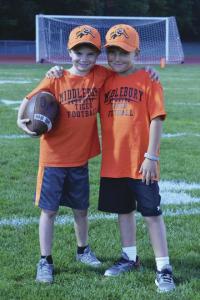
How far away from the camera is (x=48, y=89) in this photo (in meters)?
3.79

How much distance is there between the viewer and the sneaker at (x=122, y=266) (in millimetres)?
3814

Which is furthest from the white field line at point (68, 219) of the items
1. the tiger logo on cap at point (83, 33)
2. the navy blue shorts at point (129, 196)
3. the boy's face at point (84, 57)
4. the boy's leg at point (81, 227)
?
the tiger logo on cap at point (83, 33)

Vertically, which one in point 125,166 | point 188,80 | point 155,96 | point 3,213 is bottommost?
point 188,80

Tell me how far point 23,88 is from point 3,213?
36.8 feet

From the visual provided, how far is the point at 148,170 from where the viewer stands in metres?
3.58

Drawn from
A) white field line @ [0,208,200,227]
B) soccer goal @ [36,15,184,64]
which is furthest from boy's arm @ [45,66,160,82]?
soccer goal @ [36,15,184,64]

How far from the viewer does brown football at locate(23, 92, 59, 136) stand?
3.68 metres

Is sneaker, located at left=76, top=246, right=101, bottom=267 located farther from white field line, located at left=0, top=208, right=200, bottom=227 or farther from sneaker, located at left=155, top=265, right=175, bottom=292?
white field line, located at left=0, top=208, right=200, bottom=227

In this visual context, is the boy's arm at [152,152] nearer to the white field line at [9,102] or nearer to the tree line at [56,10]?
the white field line at [9,102]

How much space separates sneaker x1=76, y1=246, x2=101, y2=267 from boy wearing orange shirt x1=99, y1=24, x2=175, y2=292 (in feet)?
0.59

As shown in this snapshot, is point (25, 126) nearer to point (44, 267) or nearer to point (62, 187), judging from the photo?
point (62, 187)

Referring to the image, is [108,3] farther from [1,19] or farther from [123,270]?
[123,270]

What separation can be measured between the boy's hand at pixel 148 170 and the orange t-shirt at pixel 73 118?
17.0 inches

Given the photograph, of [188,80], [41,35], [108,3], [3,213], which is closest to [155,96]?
[3,213]
